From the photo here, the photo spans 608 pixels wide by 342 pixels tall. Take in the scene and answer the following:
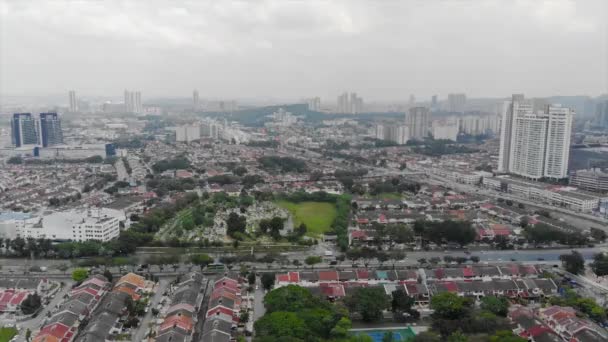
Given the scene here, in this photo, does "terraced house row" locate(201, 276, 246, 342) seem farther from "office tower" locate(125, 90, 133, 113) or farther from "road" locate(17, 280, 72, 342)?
"office tower" locate(125, 90, 133, 113)

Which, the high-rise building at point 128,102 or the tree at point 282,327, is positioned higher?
the high-rise building at point 128,102

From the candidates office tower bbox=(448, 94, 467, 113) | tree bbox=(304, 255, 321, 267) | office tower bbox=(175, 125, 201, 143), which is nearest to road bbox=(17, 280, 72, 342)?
tree bbox=(304, 255, 321, 267)

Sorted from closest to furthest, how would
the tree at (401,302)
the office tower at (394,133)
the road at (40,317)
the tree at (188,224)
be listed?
the road at (40,317) < the tree at (401,302) < the tree at (188,224) < the office tower at (394,133)

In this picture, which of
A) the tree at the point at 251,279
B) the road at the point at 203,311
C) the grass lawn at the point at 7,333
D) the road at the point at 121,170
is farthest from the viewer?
the road at the point at 121,170

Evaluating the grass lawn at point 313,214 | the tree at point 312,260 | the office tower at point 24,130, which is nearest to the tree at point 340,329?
the tree at point 312,260

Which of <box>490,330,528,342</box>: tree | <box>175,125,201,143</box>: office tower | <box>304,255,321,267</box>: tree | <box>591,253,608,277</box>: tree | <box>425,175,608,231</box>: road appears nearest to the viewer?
<box>490,330,528,342</box>: tree

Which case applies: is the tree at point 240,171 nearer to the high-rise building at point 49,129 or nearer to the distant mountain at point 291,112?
the high-rise building at point 49,129

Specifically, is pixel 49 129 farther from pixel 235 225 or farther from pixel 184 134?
pixel 235 225
